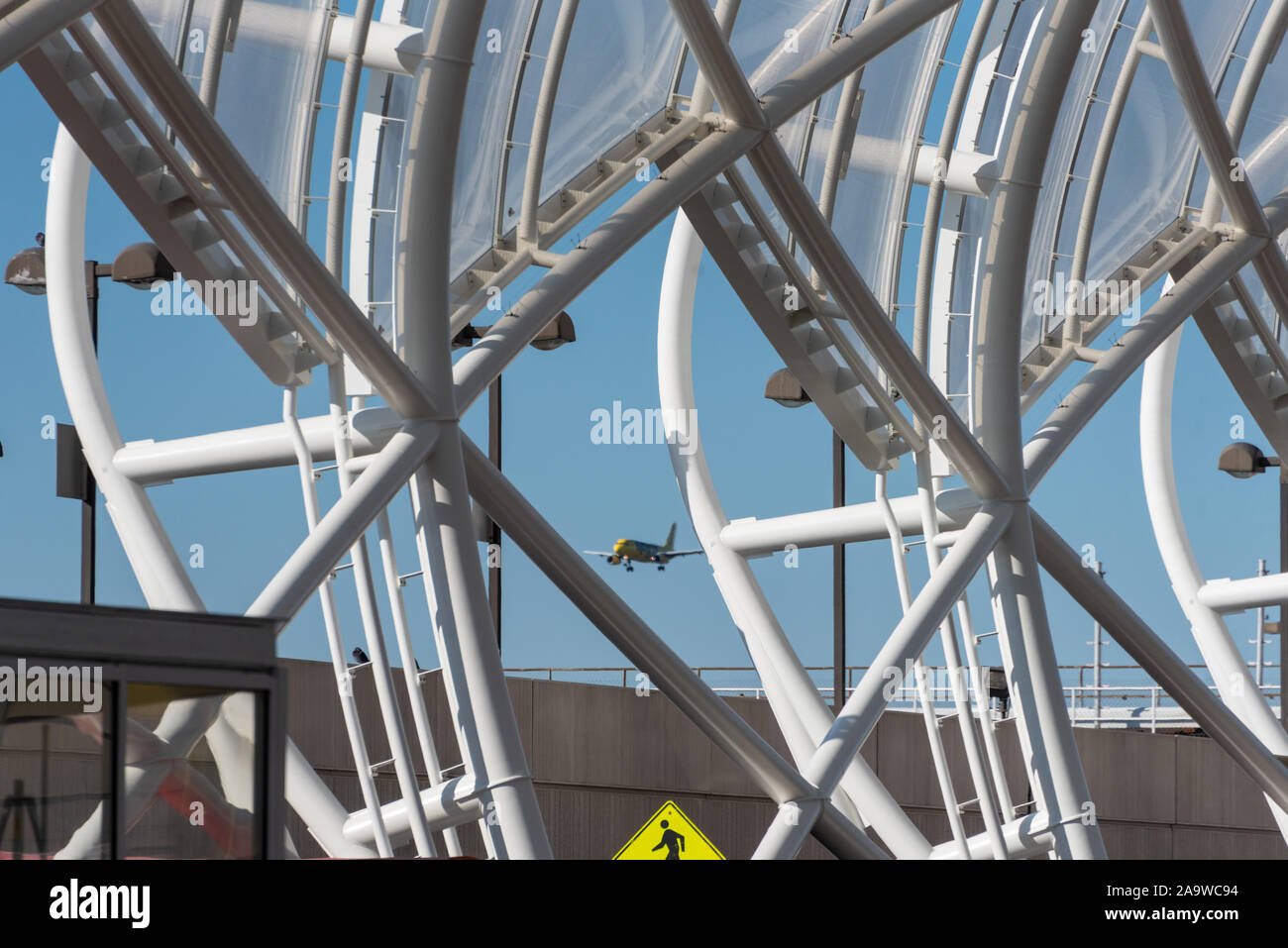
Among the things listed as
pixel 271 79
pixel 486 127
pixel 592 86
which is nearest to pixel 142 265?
pixel 271 79

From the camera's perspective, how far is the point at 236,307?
15562 mm

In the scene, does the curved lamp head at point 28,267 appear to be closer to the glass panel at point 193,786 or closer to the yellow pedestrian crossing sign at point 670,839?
the yellow pedestrian crossing sign at point 670,839

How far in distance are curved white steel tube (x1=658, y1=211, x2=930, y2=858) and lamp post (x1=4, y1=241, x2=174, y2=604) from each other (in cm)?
704

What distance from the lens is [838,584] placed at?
94.8 ft

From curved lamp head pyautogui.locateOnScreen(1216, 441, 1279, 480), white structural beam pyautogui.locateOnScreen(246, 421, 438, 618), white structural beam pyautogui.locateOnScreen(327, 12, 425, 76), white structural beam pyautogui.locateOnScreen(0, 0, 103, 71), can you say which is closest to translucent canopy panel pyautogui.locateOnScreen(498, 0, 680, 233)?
white structural beam pyautogui.locateOnScreen(327, 12, 425, 76)

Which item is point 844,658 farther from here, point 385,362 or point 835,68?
point 385,362

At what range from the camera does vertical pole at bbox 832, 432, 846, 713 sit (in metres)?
28.4

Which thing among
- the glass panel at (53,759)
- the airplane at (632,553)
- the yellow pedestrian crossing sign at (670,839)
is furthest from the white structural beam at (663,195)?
the airplane at (632,553)

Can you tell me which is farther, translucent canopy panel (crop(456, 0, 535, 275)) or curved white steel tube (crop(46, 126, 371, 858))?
curved white steel tube (crop(46, 126, 371, 858))

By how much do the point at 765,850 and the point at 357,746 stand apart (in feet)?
11.8

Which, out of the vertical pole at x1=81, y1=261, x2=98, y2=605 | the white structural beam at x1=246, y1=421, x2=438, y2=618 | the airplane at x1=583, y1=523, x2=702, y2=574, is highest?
the airplane at x1=583, y1=523, x2=702, y2=574

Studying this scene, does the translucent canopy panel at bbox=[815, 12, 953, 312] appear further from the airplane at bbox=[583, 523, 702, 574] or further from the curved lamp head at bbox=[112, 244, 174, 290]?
the airplane at bbox=[583, 523, 702, 574]
